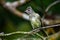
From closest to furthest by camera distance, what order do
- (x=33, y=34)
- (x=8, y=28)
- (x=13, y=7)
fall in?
1. (x=33, y=34)
2. (x=13, y=7)
3. (x=8, y=28)

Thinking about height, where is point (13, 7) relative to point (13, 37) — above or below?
above

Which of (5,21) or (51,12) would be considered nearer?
(51,12)

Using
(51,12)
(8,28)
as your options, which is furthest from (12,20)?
(51,12)

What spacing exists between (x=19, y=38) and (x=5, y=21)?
1.68 meters

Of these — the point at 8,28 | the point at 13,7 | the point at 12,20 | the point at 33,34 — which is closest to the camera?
the point at 33,34

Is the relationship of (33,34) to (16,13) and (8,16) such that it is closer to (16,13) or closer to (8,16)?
(16,13)

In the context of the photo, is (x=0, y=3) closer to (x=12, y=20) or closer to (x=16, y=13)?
(x=16, y=13)

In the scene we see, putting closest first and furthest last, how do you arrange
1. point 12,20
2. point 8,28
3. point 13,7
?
point 13,7 → point 8,28 → point 12,20

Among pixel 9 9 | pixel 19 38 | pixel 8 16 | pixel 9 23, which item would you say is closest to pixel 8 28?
pixel 9 23

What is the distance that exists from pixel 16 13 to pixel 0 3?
0.14 m

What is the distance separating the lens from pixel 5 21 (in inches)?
100

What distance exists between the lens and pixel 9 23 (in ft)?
7.70

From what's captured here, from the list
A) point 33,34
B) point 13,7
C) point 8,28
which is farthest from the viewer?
point 8,28

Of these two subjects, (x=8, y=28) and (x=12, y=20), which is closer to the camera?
(x=8, y=28)
